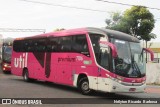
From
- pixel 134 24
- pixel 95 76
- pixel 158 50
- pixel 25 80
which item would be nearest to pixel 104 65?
pixel 95 76

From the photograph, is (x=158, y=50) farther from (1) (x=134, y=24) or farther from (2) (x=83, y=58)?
(2) (x=83, y=58)

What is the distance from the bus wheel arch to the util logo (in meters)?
7.86

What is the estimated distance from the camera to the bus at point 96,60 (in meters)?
16.3

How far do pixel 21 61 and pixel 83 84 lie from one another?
924 cm

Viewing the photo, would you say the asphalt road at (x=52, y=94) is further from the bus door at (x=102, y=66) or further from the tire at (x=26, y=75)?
the tire at (x=26, y=75)

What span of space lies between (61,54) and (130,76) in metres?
5.03

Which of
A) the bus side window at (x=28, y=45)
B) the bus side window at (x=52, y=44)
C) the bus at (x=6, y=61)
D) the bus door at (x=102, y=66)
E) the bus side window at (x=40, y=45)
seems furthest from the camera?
the bus at (x=6, y=61)

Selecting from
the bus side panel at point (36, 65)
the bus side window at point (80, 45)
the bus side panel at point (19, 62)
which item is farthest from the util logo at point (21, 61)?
the bus side window at point (80, 45)

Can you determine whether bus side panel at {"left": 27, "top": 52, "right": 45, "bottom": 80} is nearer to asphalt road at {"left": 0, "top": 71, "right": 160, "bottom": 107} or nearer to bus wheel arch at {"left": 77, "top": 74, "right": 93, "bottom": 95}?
asphalt road at {"left": 0, "top": 71, "right": 160, "bottom": 107}

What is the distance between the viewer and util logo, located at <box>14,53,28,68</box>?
83.3 ft

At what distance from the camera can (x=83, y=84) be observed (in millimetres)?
18016

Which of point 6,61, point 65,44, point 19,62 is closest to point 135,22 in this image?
point 6,61

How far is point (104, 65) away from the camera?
16594 mm

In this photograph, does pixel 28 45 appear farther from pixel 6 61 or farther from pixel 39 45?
pixel 6 61
